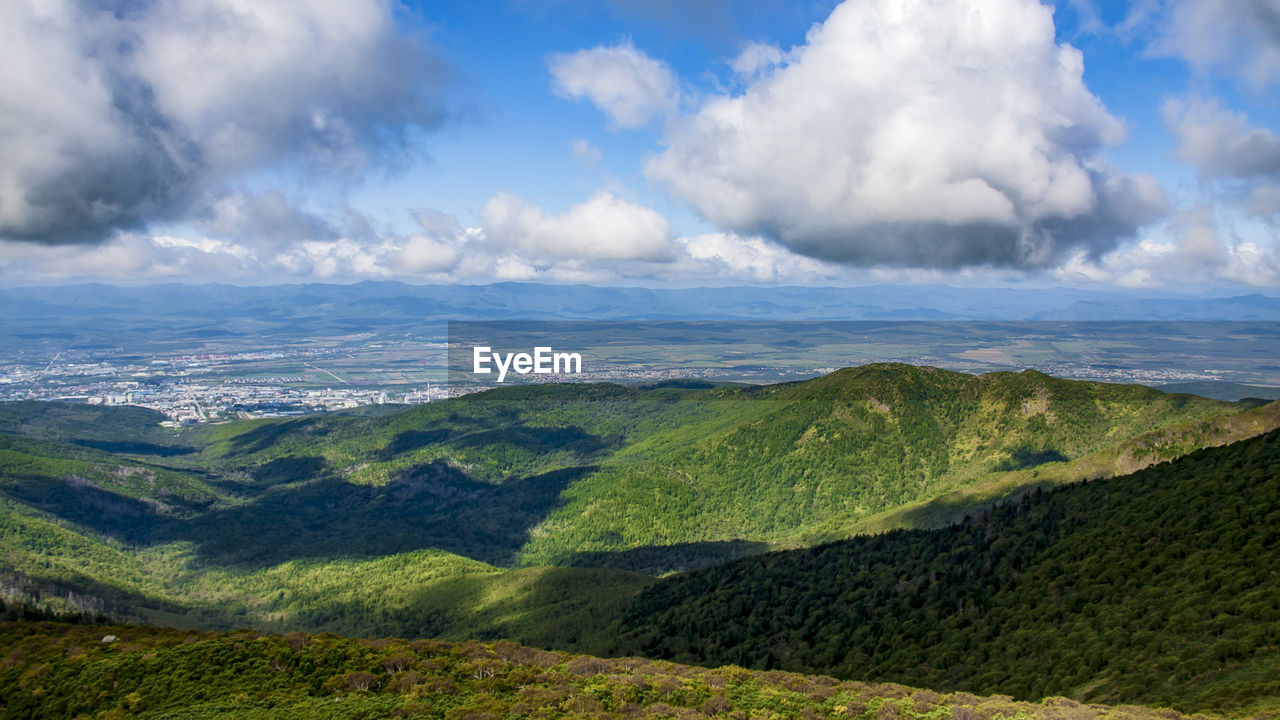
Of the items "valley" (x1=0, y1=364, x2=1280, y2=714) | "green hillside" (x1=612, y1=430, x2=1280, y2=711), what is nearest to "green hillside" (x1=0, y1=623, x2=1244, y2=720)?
"green hillside" (x1=612, y1=430, x2=1280, y2=711)

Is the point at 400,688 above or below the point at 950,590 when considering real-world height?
above


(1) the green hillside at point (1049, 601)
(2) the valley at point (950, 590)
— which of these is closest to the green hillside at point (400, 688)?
(1) the green hillside at point (1049, 601)

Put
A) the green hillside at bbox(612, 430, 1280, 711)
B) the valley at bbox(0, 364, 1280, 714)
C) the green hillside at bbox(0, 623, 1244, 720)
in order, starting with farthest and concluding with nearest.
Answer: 1. the valley at bbox(0, 364, 1280, 714)
2. the green hillside at bbox(612, 430, 1280, 711)
3. the green hillside at bbox(0, 623, 1244, 720)

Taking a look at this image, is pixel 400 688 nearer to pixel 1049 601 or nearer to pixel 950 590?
pixel 1049 601

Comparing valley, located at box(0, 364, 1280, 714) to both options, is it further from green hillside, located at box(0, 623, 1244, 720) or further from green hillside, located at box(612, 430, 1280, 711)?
green hillside, located at box(0, 623, 1244, 720)

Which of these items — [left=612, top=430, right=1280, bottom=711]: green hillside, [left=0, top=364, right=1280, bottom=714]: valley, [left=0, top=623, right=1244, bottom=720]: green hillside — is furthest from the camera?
[left=0, top=364, right=1280, bottom=714]: valley

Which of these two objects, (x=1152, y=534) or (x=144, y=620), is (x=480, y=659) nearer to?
(x=1152, y=534)

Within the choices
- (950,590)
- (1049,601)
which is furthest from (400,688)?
(950,590)
